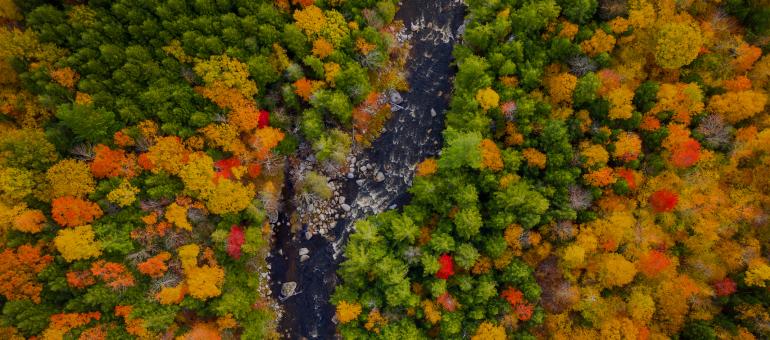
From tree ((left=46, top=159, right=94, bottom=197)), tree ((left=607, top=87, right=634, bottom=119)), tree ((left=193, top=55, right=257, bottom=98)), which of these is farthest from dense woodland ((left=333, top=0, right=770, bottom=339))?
tree ((left=46, top=159, right=94, bottom=197))

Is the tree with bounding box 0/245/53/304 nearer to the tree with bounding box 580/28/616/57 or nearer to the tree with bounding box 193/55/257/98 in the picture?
the tree with bounding box 193/55/257/98

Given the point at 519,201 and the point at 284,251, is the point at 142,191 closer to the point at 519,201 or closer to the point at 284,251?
the point at 284,251

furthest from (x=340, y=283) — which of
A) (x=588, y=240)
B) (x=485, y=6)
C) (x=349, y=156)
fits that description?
(x=485, y=6)

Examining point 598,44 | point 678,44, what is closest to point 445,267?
point 598,44

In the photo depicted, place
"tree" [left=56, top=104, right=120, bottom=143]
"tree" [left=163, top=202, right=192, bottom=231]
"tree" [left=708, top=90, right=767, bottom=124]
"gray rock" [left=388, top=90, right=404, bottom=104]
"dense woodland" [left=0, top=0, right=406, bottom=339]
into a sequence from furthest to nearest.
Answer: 1. "gray rock" [left=388, top=90, right=404, bottom=104]
2. "tree" [left=708, top=90, right=767, bottom=124]
3. "tree" [left=163, top=202, right=192, bottom=231]
4. "dense woodland" [left=0, top=0, right=406, bottom=339]
5. "tree" [left=56, top=104, right=120, bottom=143]

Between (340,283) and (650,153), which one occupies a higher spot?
(340,283)
